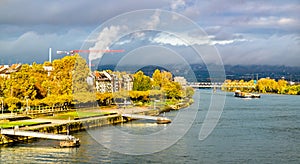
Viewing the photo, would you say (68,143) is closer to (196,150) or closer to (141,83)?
(196,150)

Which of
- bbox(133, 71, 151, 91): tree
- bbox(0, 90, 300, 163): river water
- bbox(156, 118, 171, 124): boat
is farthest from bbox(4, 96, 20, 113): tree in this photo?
bbox(133, 71, 151, 91): tree

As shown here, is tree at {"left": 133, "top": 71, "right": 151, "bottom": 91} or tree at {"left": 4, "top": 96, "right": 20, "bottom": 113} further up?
tree at {"left": 133, "top": 71, "right": 151, "bottom": 91}

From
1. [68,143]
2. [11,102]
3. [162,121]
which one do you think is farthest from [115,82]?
[68,143]

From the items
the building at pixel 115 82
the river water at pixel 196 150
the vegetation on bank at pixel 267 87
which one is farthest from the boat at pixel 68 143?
the vegetation on bank at pixel 267 87

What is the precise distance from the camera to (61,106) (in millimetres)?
33469

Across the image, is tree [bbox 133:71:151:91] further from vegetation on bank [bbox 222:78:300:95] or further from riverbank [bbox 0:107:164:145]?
vegetation on bank [bbox 222:78:300:95]

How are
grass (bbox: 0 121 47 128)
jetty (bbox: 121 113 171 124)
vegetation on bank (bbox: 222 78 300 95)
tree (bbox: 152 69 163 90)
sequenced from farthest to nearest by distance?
vegetation on bank (bbox: 222 78 300 95)
tree (bbox: 152 69 163 90)
jetty (bbox: 121 113 171 124)
grass (bbox: 0 121 47 128)

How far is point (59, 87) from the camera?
34875 millimetres

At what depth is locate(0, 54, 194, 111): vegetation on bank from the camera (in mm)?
30859

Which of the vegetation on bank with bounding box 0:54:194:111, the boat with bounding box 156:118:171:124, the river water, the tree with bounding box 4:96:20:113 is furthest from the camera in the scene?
the vegetation on bank with bounding box 0:54:194:111

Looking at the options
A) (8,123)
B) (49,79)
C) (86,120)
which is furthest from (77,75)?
(8,123)

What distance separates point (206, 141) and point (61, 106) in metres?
14.8

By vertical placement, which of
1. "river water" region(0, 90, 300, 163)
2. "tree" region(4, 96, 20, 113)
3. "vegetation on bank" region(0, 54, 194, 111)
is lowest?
"river water" region(0, 90, 300, 163)

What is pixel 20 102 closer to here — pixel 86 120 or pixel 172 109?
pixel 86 120
